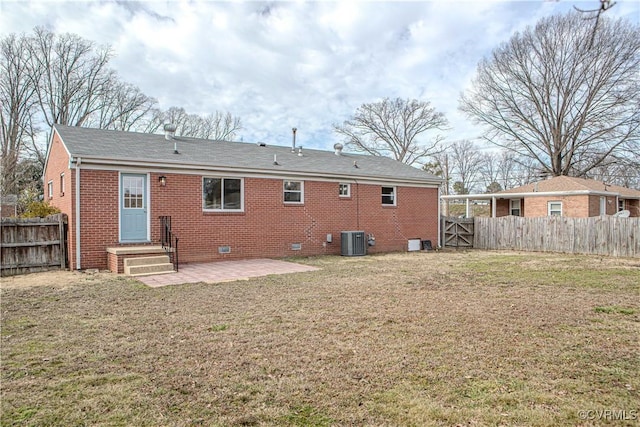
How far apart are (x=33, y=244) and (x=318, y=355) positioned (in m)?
9.39

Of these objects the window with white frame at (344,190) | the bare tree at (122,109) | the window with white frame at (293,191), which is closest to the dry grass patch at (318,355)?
the window with white frame at (293,191)

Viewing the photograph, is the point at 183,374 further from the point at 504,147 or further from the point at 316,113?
the point at 504,147

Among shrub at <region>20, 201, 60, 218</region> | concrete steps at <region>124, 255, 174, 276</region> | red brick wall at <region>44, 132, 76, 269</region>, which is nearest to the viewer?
concrete steps at <region>124, 255, 174, 276</region>

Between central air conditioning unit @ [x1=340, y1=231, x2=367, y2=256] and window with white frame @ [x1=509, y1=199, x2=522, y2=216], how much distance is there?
14.0 metres

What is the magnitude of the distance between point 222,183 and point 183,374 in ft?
31.0

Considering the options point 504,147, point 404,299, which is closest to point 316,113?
point 504,147

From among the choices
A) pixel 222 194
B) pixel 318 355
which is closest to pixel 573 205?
pixel 222 194

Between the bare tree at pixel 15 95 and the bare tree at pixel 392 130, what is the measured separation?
21816 mm

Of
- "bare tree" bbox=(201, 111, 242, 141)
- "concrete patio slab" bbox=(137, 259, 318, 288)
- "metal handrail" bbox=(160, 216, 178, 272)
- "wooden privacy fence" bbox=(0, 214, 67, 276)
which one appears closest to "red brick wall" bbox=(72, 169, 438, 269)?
"metal handrail" bbox=(160, 216, 178, 272)

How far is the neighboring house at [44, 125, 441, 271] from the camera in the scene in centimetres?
1042

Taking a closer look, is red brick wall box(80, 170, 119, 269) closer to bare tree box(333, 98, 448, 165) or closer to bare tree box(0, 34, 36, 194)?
bare tree box(0, 34, 36, 194)

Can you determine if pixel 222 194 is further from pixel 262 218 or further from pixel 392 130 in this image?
pixel 392 130

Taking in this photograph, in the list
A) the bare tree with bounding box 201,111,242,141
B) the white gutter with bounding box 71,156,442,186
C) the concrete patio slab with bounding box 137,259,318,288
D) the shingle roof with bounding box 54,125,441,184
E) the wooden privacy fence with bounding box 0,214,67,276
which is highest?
the bare tree with bounding box 201,111,242,141

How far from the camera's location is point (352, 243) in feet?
46.4
